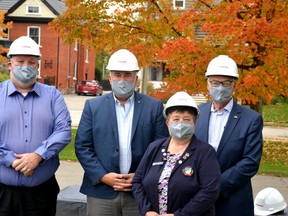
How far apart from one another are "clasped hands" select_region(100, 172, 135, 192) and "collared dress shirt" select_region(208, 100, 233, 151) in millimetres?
760

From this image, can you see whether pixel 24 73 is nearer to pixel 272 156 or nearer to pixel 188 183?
pixel 188 183

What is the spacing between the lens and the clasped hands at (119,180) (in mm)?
4516

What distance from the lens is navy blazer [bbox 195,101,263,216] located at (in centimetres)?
432

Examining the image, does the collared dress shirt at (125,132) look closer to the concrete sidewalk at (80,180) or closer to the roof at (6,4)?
the concrete sidewalk at (80,180)

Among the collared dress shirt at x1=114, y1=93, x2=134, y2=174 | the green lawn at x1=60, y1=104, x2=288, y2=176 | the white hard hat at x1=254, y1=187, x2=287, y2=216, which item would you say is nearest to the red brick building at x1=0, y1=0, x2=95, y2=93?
the green lawn at x1=60, y1=104, x2=288, y2=176

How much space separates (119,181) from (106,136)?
1.31ft

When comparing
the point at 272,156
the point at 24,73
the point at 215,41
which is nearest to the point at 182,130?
the point at 24,73

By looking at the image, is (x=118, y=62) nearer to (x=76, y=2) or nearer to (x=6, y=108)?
(x=6, y=108)

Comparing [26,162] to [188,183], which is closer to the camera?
[188,183]

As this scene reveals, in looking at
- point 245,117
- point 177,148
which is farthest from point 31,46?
point 245,117

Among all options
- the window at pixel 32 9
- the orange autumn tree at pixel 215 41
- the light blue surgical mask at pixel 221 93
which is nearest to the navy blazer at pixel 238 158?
the light blue surgical mask at pixel 221 93

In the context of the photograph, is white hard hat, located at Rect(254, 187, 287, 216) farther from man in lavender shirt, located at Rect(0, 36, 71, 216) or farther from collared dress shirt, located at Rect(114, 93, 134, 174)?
man in lavender shirt, located at Rect(0, 36, 71, 216)

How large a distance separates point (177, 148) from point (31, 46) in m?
1.58

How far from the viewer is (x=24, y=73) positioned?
4.68m
